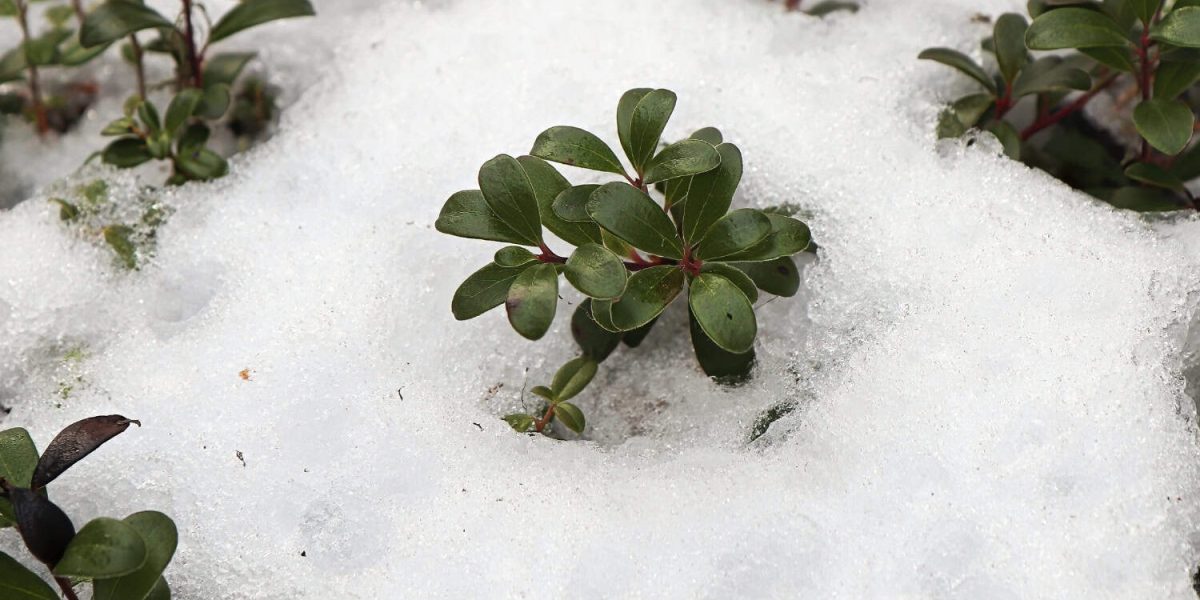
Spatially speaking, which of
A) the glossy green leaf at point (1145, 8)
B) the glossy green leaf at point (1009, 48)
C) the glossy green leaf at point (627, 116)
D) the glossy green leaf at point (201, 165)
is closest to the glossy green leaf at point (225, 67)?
the glossy green leaf at point (201, 165)

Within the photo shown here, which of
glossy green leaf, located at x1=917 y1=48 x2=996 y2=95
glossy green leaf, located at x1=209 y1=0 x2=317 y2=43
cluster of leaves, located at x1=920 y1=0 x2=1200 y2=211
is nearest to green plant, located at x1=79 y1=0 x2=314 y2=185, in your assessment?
glossy green leaf, located at x1=209 y1=0 x2=317 y2=43

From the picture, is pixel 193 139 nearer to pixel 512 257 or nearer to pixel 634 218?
pixel 512 257

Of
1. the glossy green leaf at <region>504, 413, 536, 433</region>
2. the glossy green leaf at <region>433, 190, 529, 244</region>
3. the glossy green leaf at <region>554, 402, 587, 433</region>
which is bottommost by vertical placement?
the glossy green leaf at <region>504, 413, 536, 433</region>

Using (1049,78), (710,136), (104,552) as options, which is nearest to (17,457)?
(104,552)

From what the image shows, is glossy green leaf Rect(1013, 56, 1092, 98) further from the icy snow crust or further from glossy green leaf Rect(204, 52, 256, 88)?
glossy green leaf Rect(204, 52, 256, 88)

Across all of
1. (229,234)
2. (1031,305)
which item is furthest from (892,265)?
(229,234)

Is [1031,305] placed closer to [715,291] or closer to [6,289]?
[715,291]

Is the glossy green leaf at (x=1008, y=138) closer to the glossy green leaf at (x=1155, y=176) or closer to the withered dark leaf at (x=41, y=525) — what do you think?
the glossy green leaf at (x=1155, y=176)
